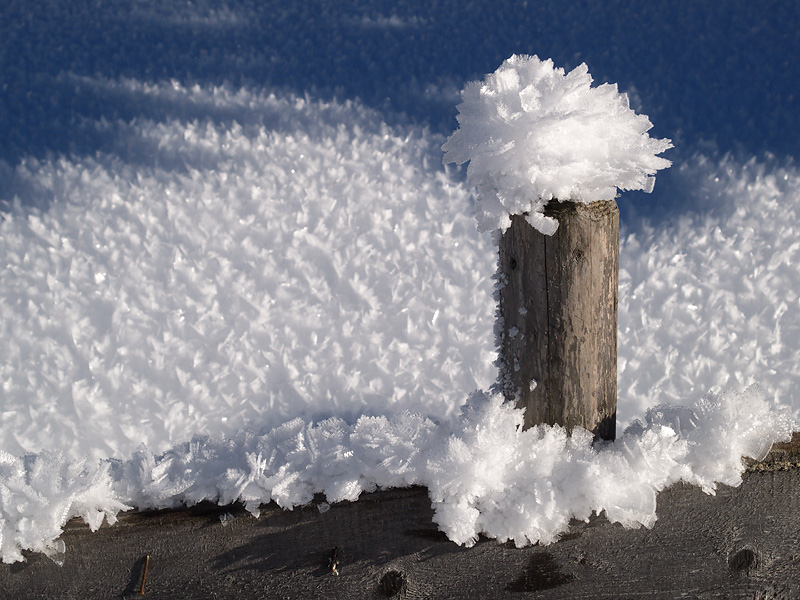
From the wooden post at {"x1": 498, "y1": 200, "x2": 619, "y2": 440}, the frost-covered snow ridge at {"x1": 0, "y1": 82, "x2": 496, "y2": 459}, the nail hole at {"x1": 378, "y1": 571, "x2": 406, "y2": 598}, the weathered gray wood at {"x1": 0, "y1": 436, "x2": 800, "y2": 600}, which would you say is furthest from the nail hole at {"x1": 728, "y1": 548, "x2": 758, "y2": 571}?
the frost-covered snow ridge at {"x1": 0, "y1": 82, "x2": 496, "y2": 459}

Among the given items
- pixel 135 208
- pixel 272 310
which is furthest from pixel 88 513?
pixel 135 208

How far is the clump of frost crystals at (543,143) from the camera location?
3.00 feet

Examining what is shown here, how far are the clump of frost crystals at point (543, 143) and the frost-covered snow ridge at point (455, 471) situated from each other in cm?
40

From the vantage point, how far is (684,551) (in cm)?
115

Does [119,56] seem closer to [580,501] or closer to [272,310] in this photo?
[272,310]

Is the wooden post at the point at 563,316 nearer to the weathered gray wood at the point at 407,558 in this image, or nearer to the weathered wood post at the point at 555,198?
the weathered wood post at the point at 555,198

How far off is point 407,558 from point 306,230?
5.98ft

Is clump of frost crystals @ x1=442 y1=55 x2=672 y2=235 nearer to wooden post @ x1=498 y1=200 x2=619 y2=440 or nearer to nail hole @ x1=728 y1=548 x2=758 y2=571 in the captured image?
wooden post @ x1=498 y1=200 x2=619 y2=440

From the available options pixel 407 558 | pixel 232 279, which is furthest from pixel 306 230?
pixel 407 558

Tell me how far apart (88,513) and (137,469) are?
0.38 ft

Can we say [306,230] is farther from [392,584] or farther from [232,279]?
[392,584]

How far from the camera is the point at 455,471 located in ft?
3.43

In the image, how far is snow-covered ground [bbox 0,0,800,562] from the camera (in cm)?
229

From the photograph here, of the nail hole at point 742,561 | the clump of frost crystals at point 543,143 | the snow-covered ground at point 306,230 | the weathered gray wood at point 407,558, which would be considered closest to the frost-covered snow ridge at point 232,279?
the snow-covered ground at point 306,230
